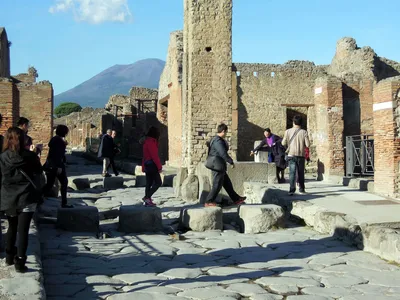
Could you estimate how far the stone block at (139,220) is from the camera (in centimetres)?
809

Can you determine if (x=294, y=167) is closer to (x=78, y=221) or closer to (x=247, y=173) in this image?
(x=247, y=173)

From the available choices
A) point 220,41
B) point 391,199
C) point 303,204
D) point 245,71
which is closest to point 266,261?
point 303,204

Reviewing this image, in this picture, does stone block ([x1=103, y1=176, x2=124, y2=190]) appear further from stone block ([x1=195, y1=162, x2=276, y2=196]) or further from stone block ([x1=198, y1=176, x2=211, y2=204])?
stone block ([x1=198, y1=176, x2=211, y2=204])

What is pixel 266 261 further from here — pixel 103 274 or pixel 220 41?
pixel 220 41

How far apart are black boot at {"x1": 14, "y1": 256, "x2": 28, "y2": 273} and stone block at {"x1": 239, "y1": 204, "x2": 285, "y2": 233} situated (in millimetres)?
4165

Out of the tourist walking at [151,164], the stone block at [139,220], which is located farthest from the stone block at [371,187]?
the stone block at [139,220]

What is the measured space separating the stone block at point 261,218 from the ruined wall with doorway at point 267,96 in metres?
20.8

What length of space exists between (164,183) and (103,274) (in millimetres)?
10425

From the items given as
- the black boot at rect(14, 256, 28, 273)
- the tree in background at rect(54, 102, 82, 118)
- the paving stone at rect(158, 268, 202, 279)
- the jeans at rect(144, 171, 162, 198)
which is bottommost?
the paving stone at rect(158, 268, 202, 279)

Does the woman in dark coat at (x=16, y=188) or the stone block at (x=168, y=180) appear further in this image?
the stone block at (x=168, y=180)

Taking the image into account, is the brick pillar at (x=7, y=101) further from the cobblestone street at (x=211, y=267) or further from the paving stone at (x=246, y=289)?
the paving stone at (x=246, y=289)

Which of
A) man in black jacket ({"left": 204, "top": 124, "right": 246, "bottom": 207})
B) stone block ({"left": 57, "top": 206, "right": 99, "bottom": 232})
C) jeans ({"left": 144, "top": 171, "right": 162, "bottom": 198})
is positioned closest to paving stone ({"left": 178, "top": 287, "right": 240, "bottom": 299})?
stone block ({"left": 57, "top": 206, "right": 99, "bottom": 232})

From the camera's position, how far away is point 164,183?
15688mm

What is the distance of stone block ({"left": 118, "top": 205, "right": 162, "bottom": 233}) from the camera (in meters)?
8.09
